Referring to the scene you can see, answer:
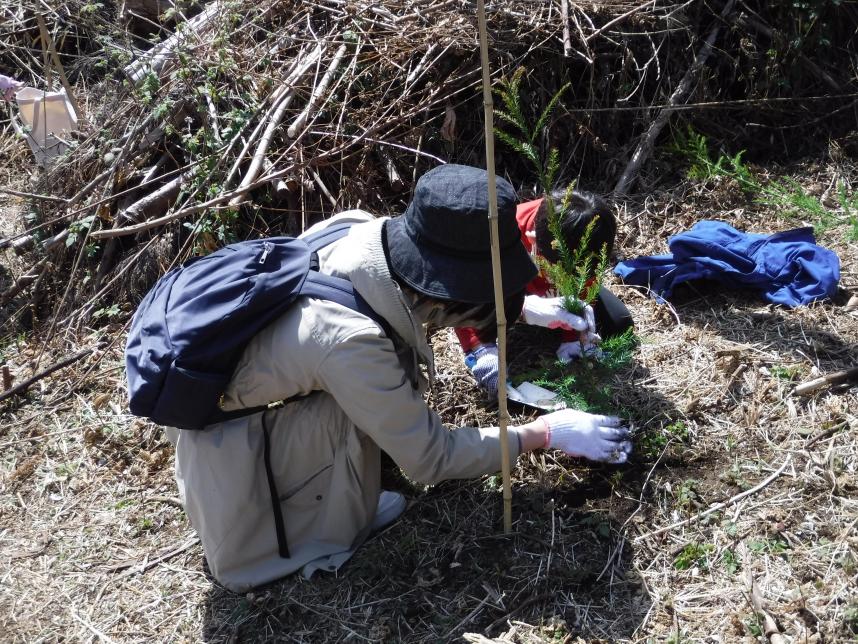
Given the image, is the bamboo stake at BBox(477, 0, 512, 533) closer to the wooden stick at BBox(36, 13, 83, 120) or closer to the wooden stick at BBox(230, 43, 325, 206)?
the wooden stick at BBox(230, 43, 325, 206)

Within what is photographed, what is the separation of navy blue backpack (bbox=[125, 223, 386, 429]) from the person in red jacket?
2.72 ft

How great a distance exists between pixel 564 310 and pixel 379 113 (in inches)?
65.6

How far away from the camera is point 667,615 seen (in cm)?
227

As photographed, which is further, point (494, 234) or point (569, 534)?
point (569, 534)

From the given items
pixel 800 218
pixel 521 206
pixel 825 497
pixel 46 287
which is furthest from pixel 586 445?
pixel 46 287

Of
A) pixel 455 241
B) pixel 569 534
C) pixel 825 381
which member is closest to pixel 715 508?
pixel 569 534

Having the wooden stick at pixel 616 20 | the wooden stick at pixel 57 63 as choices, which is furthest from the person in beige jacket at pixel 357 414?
the wooden stick at pixel 57 63

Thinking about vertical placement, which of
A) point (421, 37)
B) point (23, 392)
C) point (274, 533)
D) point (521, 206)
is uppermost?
point (421, 37)

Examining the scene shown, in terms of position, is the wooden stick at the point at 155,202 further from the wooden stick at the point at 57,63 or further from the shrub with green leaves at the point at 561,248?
the shrub with green leaves at the point at 561,248

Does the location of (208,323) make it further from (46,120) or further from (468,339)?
→ (46,120)

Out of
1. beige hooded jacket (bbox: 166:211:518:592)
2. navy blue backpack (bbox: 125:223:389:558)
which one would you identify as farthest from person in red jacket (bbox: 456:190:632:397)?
navy blue backpack (bbox: 125:223:389:558)

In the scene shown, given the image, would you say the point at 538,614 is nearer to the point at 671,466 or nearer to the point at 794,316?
the point at 671,466

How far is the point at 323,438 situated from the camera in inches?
95.8

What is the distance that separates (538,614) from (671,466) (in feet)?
2.31
